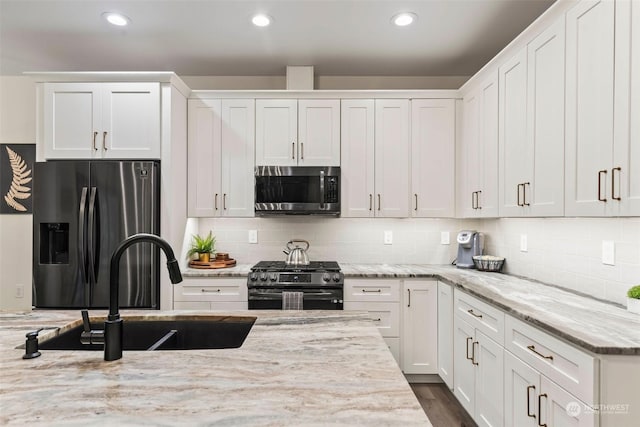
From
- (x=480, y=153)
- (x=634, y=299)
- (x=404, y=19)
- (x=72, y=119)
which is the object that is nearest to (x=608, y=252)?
(x=634, y=299)

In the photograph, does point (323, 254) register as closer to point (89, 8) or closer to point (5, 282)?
point (89, 8)

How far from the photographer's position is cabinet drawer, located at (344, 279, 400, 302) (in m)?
3.04

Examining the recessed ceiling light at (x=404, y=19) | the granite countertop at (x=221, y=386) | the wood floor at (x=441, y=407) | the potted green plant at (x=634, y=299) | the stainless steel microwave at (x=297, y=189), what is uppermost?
the recessed ceiling light at (x=404, y=19)

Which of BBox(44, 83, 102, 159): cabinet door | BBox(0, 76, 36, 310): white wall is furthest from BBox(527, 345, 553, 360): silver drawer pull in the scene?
BBox(0, 76, 36, 310): white wall

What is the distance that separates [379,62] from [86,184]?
2.66 meters

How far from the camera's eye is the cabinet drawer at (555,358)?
52.0 inches

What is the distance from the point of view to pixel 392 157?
3352 mm

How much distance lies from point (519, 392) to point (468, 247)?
5.26ft

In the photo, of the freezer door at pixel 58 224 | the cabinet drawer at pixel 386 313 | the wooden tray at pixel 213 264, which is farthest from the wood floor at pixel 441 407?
the freezer door at pixel 58 224

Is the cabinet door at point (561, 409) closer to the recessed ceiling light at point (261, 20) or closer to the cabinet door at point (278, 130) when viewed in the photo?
the cabinet door at point (278, 130)

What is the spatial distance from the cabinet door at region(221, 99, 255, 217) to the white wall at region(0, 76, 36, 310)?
1971mm

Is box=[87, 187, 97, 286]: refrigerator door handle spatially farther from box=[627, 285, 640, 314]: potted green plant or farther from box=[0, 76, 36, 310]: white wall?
box=[627, 285, 640, 314]: potted green plant

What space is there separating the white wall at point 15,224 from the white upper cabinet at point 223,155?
1711 millimetres

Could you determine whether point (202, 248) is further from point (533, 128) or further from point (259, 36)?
point (533, 128)
